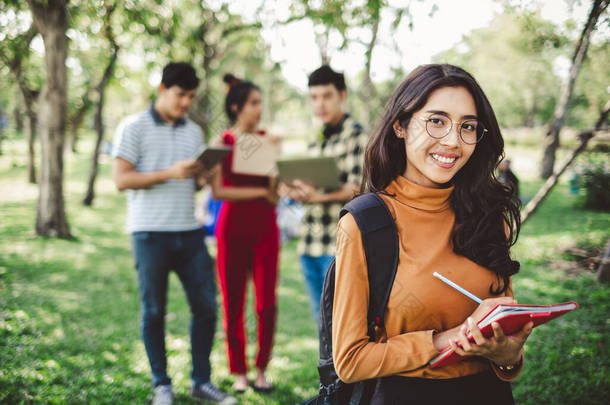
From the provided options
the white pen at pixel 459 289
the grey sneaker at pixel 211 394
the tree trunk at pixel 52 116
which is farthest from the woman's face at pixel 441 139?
the tree trunk at pixel 52 116

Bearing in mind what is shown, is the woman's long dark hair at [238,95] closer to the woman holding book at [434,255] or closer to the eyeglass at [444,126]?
the woman holding book at [434,255]

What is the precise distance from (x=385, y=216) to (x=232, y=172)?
199cm

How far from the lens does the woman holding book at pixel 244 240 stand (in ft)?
10.0

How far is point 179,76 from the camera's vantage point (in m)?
2.89

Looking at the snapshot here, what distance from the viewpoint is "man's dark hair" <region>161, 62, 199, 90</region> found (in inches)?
114

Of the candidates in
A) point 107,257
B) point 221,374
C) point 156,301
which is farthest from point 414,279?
point 107,257

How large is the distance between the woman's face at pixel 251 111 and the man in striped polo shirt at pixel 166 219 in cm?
39

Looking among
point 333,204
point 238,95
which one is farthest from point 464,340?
point 238,95

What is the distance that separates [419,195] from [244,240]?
1.85 meters

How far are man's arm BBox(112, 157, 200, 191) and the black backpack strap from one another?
1.72 m

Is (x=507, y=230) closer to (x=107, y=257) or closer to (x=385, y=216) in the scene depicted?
(x=385, y=216)

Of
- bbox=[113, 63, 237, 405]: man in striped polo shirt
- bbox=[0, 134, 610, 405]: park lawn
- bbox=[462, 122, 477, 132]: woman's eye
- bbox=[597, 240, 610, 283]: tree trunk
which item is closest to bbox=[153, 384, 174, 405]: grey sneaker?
bbox=[113, 63, 237, 405]: man in striped polo shirt

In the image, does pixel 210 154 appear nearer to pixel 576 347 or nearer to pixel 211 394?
pixel 211 394

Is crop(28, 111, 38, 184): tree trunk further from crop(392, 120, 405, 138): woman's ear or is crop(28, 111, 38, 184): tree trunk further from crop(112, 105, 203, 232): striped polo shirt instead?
crop(392, 120, 405, 138): woman's ear
